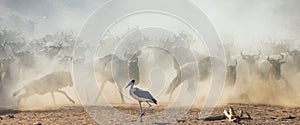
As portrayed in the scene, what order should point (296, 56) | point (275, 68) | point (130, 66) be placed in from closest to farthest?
1. point (130, 66)
2. point (275, 68)
3. point (296, 56)

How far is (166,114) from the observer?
12.6 metres

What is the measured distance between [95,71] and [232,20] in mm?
29858

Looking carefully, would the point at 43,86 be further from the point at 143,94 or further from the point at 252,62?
the point at 252,62

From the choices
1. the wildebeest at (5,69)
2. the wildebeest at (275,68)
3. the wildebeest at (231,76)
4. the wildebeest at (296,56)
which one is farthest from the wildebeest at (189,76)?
the wildebeest at (5,69)

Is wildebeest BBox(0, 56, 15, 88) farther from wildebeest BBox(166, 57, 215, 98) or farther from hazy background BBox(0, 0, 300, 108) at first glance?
hazy background BBox(0, 0, 300, 108)

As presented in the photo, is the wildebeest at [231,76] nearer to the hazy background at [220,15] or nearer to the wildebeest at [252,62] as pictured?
the wildebeest at [252,62]

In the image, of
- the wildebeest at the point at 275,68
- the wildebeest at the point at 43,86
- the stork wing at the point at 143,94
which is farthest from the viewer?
the wildebeest at the point at 275,68

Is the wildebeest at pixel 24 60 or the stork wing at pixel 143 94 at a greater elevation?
the wildebeest at pixel 24 60

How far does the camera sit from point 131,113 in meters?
12.9

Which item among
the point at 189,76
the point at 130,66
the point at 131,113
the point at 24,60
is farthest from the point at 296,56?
the point at 24,60

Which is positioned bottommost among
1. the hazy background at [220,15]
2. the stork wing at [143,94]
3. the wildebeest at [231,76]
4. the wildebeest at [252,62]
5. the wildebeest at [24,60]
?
the stork wing at [143,94]

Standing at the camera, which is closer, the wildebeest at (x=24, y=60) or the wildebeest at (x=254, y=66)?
the wildebeest at (x=254, y=66)

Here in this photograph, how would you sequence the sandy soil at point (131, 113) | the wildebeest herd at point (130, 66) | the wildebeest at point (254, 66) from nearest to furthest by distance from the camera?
the sandy soil at point (131, 113), the wildebeest herd at point (130, 66), the wildebeest at point (254, 66)

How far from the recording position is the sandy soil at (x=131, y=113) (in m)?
11.1
